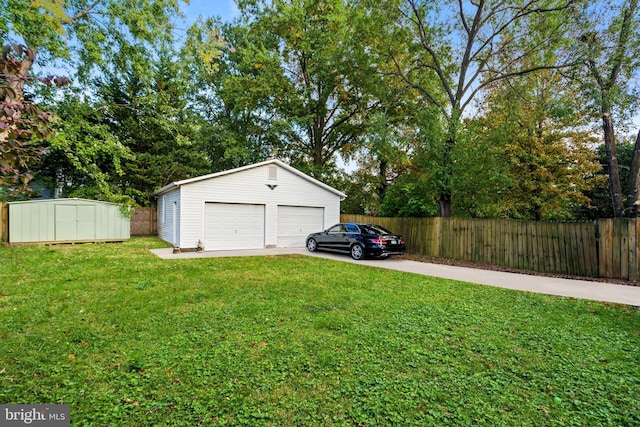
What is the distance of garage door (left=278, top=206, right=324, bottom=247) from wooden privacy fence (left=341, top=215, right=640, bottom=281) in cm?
460

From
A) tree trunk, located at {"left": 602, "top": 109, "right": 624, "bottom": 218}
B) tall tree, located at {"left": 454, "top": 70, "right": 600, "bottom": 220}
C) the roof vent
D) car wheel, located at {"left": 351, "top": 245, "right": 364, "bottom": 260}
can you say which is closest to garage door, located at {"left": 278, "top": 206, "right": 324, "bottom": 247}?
the roof vent

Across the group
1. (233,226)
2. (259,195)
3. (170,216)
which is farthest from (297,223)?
(170,216)

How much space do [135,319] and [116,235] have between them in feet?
37.8

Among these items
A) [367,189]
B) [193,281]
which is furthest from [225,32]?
[193,281]

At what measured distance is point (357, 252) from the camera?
10.8 m

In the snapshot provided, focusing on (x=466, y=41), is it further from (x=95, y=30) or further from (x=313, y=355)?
(x=95, y=30)

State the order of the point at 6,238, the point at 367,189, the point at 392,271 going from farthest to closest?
the point at 367,189, the point at 6,238, the point at 392,271

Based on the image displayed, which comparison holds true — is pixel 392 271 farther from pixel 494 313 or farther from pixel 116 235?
pixel 116 235

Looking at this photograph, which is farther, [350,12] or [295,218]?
[350,12]

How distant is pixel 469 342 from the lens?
362 cm

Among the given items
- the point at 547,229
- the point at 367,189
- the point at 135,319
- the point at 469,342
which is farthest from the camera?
the point at 367,189

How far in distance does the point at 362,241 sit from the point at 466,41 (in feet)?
35.7

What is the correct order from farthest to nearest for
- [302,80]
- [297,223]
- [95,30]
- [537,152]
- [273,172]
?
[302,80] < [537,152] < [297,223] < [273,172] < [95,30]

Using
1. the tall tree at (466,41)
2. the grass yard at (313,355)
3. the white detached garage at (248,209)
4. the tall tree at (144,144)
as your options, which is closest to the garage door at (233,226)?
the white detached garage at (248,209)
